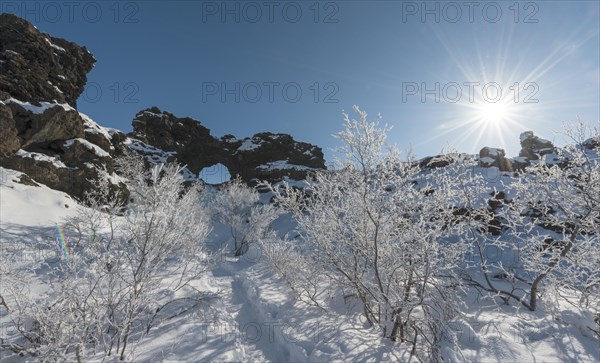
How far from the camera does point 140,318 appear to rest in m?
6.62

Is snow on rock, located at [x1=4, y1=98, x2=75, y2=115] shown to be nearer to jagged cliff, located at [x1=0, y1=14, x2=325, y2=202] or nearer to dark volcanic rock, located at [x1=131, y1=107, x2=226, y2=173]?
jagged cliff, located at [x1=0, y1=14, x2=325, y2=202]

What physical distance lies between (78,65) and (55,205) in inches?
752

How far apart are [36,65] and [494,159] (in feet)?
157

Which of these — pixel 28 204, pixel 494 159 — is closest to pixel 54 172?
pixel 28 204

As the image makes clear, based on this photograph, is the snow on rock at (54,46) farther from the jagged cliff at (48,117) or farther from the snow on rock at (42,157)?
the snow on rock at (42,157)

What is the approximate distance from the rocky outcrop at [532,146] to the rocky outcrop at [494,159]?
14.4 ft

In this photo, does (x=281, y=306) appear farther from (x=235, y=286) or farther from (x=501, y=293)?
(x=501, y=293)

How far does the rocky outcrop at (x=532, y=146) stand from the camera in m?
35.1

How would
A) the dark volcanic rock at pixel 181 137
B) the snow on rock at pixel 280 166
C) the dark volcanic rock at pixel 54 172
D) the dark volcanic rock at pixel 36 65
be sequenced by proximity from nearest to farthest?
the dark volcanic rock at pixel 54 172 → the dark volcanic rock at pixel 36 65 → the snow on rock at pixel 280 166 → the dark volcanic rock at pixel 181 137

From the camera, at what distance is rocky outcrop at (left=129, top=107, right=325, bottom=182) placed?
49.9 m


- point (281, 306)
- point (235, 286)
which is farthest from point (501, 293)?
point (235, 286)

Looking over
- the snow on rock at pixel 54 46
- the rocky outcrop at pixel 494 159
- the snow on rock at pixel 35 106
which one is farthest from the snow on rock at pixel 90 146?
the rocky outcrop at pixel 494 159

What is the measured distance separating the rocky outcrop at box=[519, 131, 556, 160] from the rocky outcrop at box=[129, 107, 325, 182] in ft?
103

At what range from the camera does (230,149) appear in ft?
184
